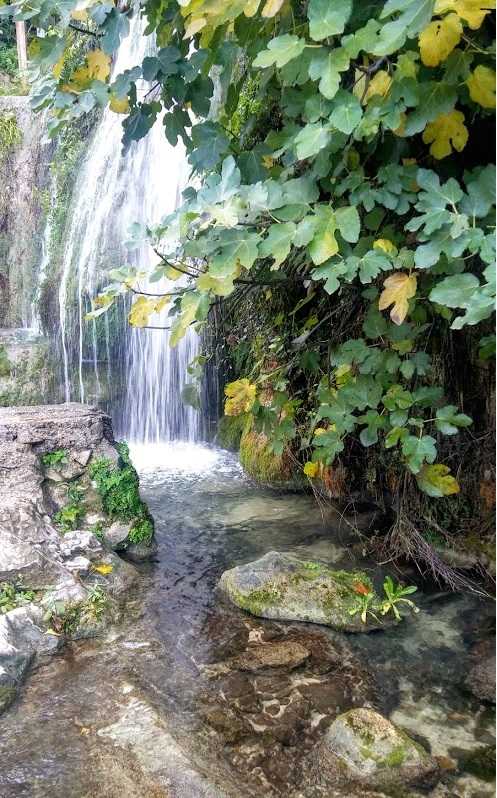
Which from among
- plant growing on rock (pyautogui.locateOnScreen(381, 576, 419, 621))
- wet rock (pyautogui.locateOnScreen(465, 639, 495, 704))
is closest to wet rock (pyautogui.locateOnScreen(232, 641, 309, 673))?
plant growing on rock (pyautogui.locateOnScreen(381, 576, 419, 621))

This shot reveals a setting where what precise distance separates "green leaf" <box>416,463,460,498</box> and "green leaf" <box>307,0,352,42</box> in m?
2.04

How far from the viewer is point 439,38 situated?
5.31 ft

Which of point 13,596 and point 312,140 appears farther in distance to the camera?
point 13,596

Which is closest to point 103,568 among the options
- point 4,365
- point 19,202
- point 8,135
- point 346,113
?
point 346,113

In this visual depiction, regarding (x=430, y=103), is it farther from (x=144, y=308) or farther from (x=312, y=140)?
(x=144, y=308)

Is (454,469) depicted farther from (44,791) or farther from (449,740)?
(44,791)

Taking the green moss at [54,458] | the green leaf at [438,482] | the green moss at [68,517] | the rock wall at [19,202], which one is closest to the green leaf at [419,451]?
the green leaf at [438,482]

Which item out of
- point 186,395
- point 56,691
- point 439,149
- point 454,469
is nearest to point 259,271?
point 186,395

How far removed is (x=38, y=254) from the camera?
36.7 feet

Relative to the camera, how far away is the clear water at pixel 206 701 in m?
2.49

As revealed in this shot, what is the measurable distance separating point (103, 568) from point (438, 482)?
Answer: 233 centimetres

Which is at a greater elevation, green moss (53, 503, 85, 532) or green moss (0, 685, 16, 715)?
green moss (53, 503, 85, 532)

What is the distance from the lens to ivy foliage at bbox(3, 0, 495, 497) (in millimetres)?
1698

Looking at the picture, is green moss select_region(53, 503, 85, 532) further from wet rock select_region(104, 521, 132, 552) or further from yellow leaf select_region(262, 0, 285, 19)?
yellow leaf select_region(262, 0, 285, 19)
